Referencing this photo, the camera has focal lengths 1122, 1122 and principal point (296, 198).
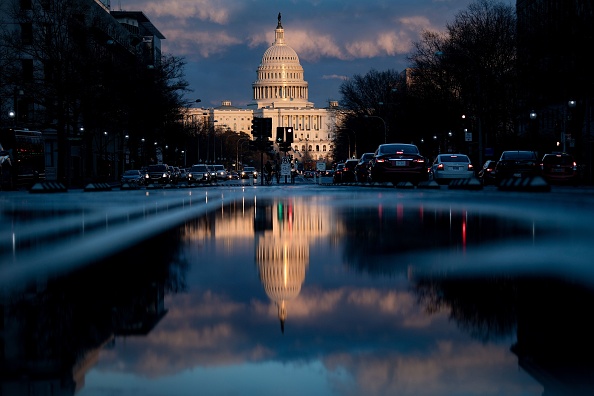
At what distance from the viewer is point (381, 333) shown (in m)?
5.49

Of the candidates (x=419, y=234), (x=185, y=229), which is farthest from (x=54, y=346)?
(x=185, y=229)

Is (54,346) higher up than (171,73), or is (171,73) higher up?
(171,73)

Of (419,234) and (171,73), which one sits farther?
(171,73)

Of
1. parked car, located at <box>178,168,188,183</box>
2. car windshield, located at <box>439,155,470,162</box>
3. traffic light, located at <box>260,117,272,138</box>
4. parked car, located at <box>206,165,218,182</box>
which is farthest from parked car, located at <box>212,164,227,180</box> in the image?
car windshield, located at <box>439,155,470,162</box>

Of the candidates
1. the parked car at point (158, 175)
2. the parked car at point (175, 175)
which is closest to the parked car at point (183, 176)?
the parked car at point (175, 175)

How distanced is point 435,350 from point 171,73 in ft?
251

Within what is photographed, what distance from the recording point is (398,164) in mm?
43969

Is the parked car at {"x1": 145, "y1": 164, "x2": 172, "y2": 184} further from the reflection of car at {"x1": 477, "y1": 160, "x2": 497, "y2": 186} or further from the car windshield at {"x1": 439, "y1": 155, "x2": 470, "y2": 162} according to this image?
the car windshield at {"x1": 439, "y1": 155, "x2": 470, "y2": 162}

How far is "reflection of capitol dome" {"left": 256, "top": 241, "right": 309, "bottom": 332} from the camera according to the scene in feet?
23.1

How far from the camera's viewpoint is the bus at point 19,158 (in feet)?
193

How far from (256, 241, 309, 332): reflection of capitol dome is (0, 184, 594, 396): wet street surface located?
0.02 m

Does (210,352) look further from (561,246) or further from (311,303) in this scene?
(561,246)

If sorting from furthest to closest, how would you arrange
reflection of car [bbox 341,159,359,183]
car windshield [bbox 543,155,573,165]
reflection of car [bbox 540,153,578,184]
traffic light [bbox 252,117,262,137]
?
1. traffic light [bbox 252,117,262,137]
2. reflection of car [bbox 341,159,359,183]
3. car windshield [bbox 543,155,573,165]
4. reflection of car [bbox 540,153,578,184]

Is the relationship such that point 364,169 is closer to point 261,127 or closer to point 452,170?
point 452,170
